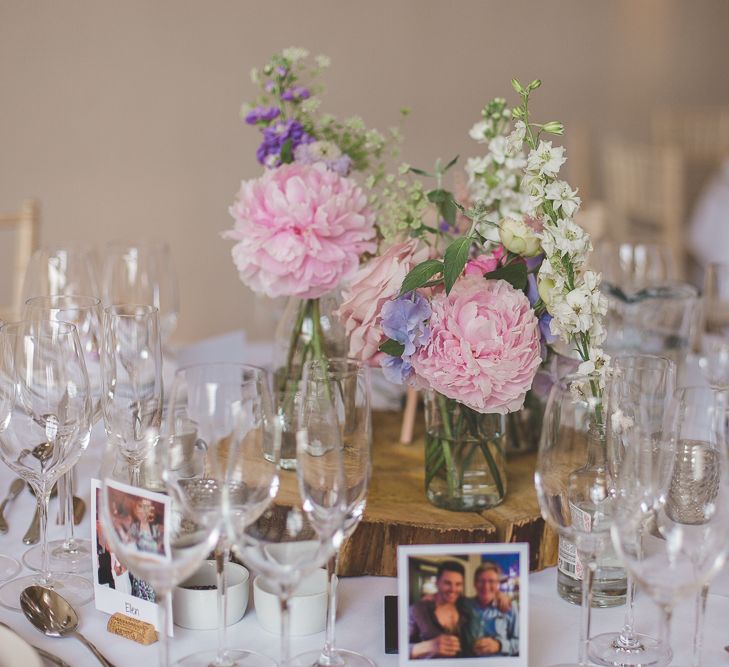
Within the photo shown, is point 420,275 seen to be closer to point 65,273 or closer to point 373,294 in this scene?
point 373,294

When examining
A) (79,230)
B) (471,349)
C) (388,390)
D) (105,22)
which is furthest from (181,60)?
(471,349)

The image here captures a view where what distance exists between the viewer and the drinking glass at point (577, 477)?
0.96 m

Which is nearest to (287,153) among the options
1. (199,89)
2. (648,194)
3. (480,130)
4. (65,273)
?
(480,130)

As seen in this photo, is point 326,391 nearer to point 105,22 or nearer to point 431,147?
point 105,22

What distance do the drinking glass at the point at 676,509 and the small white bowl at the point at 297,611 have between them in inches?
12.7

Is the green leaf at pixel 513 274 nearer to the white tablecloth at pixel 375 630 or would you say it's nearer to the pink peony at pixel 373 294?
the pink peony at pixel 373 294

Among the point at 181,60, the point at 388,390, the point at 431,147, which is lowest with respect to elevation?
the point at 388,390

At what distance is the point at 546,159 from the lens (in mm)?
1084

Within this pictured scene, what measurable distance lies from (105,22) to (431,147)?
4.80 feet

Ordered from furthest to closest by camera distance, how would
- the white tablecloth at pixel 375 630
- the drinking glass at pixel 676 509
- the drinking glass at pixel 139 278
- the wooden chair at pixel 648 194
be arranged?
the wooden chair at pixel 648 194
the drinking glass at pixel 139 278
the white tablecloth at pixel 375 630
the drinking glass at pixel 676 509

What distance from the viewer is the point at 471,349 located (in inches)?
43.6

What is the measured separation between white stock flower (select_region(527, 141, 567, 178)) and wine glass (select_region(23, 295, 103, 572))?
0.52m

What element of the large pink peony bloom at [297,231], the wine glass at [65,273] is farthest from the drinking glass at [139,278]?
the large pink peony bloom at [297,231]

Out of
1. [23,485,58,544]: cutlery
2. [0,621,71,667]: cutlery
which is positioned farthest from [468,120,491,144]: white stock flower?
[0,621,71,667]: cutlery
